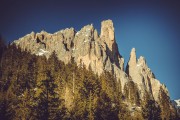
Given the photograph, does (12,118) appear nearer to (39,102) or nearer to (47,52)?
(39,102)

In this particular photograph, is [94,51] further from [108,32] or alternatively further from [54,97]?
[54,97]

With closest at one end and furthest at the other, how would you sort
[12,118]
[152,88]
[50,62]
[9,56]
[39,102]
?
1. [39,102]
2. [12,118]
3. [50,62]
4. [9,56]
5. [152,88]

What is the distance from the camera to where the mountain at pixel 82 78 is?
5019 cm

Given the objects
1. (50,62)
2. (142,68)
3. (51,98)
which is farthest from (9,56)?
(142,68)

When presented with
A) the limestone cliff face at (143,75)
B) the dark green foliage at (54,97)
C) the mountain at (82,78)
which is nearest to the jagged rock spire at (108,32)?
the mountain at (82,78)

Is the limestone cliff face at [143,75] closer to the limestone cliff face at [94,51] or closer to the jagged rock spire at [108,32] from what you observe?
the limestone cliff face at [94,51]

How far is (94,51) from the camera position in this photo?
15062 cm

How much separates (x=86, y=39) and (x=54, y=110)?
120 metres

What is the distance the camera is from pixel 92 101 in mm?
50656

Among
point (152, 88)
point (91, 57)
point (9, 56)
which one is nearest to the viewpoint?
point (9, 56)

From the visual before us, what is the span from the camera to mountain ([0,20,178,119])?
5019cm

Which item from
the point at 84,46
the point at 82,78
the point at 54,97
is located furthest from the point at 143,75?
the point at 54,97

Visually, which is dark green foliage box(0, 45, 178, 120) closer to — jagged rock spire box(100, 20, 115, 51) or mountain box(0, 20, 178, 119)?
mountain box(0, 20, 178, 119)

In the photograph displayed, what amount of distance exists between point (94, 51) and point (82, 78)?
94.0 metres
